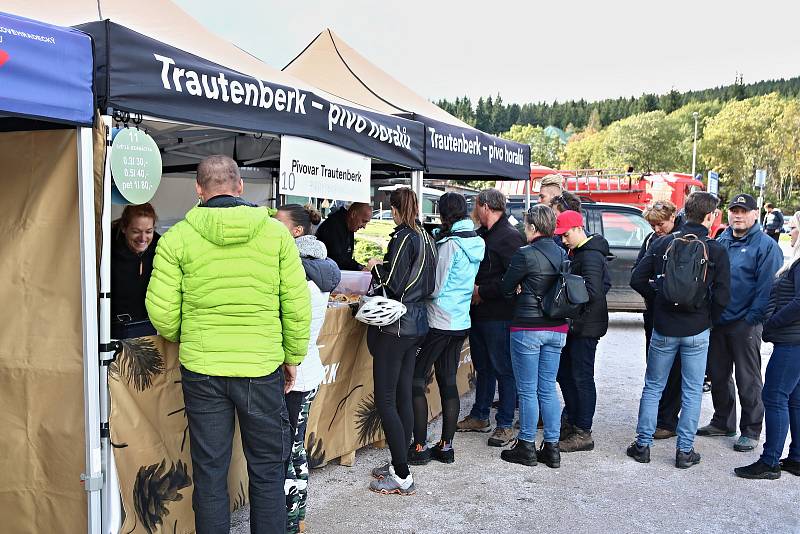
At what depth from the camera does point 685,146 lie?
7500 cm

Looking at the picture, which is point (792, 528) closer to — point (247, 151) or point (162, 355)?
point (162, 355)

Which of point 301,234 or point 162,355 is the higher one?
point 301,234

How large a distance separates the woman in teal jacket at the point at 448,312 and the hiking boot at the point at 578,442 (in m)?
0.98

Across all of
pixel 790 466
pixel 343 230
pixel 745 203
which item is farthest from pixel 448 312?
pixel 790 466

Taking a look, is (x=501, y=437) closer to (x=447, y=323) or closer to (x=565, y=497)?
(x=565, y=497)

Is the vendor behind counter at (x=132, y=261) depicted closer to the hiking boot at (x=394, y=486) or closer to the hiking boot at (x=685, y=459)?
the hiking boot at (x=394, y=486)

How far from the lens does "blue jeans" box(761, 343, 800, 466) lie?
14.5 feet

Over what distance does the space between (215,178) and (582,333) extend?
307 cm

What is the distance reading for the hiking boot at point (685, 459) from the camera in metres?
4.74

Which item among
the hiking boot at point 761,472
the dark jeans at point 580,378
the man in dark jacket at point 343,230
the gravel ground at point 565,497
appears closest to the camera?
the gravel ground at point 565,497

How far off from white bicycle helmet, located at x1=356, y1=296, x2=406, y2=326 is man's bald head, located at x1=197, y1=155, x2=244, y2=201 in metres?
1.30

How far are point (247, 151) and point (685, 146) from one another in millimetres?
76912

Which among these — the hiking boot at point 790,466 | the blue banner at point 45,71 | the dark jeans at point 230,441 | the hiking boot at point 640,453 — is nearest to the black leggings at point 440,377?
the hiking boot at point 640,453

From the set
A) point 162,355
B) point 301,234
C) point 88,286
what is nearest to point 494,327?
point 301,234
